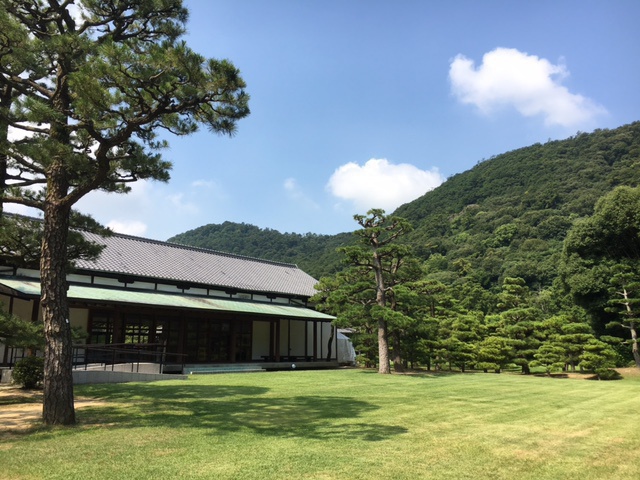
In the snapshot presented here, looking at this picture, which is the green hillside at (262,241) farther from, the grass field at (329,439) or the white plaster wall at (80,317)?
the grass field at (329,439)

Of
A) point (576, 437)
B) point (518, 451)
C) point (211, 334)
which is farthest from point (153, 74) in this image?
point (211, 334)

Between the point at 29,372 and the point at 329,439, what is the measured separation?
8.16m

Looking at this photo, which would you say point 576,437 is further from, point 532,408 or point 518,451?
point 532,408

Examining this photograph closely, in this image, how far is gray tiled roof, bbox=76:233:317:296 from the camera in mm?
18172

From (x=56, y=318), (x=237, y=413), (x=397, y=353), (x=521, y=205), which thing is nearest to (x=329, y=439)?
(x=237, y=413)

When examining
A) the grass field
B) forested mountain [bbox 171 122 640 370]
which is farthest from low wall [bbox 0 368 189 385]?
forested mountain [bbox 171 122 640 370]

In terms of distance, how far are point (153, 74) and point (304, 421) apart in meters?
5.27

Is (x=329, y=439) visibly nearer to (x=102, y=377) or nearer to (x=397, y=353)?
(x=102, y=377)

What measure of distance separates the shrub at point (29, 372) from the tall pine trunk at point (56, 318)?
4645mm

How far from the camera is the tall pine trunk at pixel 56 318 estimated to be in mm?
6324

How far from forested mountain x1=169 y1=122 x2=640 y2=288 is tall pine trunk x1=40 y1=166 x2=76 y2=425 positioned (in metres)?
34.0

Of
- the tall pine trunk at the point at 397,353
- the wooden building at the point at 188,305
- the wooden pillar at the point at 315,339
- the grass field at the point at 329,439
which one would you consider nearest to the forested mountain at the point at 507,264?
the tall pine trunk at the point at 397,353

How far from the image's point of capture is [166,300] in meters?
16.9

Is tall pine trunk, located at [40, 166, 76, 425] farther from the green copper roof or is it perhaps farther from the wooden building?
the wooden building
